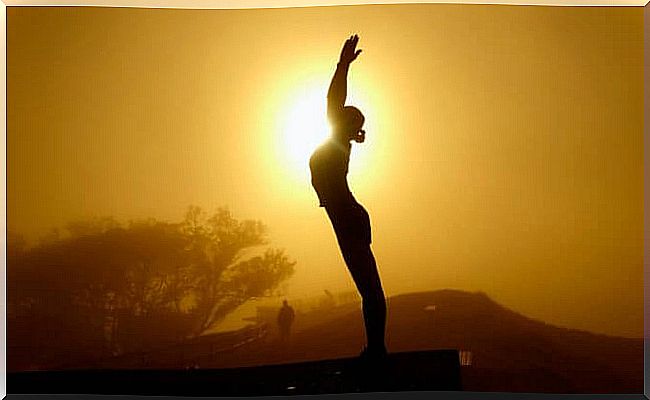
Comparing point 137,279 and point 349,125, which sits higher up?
point 349,125

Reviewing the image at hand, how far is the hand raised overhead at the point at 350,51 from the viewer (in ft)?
9.85

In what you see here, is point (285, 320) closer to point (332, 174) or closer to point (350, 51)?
point (332, 174)

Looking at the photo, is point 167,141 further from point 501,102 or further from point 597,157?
point 597,157

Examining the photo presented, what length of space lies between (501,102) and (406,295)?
3.19ft

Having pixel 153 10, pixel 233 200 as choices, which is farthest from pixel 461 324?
pixel 153 10

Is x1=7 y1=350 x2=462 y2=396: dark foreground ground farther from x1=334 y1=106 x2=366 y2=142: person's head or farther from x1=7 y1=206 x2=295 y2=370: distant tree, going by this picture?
x1=334 y1=106 x2=366 y2=142: person's head

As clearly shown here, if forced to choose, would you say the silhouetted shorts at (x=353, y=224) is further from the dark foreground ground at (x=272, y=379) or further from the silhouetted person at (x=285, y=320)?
the dark foreground ground at (x=272, y=379)

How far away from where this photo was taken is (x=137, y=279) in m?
2.98

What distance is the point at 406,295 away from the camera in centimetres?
300

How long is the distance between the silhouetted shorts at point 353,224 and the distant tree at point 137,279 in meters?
0.28

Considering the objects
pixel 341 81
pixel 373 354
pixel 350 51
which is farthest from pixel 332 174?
pixel 373 354

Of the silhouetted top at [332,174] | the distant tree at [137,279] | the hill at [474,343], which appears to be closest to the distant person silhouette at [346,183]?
the silhouetted top at [332,174]

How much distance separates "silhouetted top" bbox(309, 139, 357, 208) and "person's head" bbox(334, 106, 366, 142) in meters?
0.04

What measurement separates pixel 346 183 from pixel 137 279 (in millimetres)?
1041
